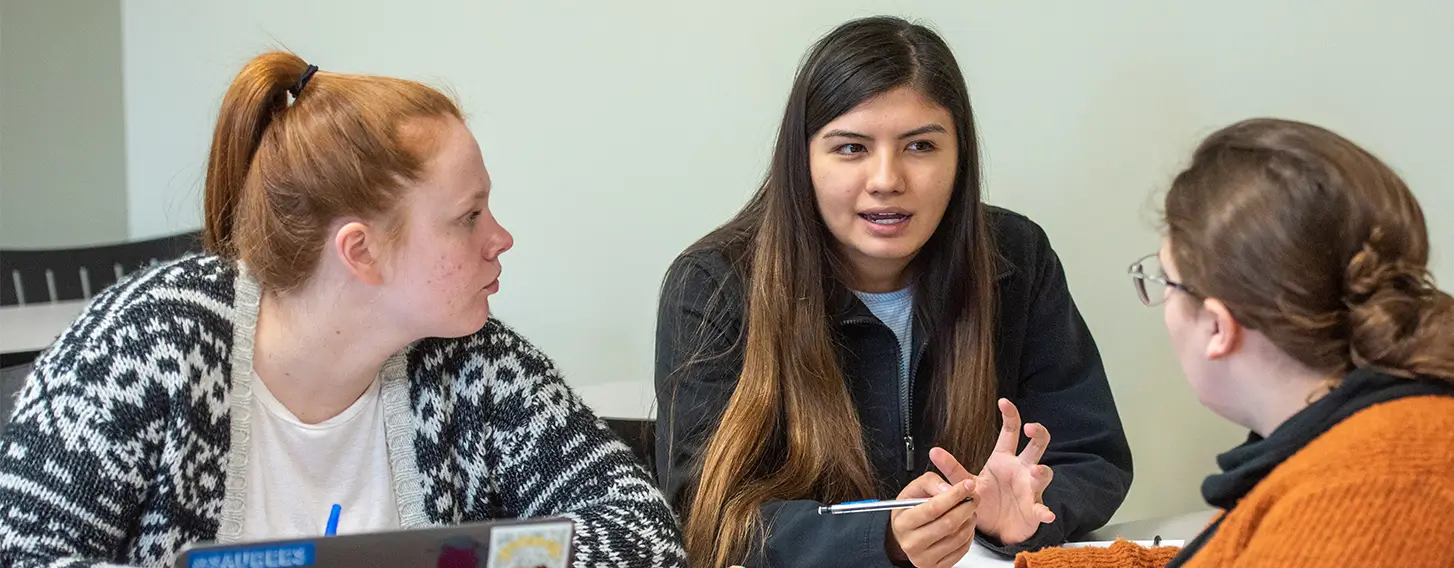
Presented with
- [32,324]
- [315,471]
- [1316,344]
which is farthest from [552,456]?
[32,324]

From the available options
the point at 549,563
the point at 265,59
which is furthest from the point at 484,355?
the point at 549,563

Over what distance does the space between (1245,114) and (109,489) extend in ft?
5.57

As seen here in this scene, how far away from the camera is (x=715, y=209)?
95.2 inches

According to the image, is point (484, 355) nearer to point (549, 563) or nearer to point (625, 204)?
point (549, 563)

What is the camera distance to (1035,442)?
149cm

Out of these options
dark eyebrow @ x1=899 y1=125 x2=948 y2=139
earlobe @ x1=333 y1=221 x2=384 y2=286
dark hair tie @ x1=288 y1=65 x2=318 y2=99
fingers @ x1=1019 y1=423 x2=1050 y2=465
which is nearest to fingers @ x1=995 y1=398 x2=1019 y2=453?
fingers @ x1=1019 y1=423 x2=1050 y2=465

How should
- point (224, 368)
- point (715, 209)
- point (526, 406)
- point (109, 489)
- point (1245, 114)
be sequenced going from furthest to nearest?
point (715, 209)
point (1245, 114)
point (526, 406)
point (224, 368)
point (109, 489)

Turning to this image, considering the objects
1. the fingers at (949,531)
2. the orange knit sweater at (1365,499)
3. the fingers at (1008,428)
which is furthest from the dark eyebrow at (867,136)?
the orange knit sweater at (1365,499)

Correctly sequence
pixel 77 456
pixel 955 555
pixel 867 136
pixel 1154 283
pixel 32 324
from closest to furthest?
pixel 1154 283 < pixel 77 456 < pixel 955 555 < pixel 867 136 < pixel 32 324

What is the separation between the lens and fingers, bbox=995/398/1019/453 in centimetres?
144

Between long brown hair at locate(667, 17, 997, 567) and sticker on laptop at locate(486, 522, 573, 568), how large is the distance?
0.64m

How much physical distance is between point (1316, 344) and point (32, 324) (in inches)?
101

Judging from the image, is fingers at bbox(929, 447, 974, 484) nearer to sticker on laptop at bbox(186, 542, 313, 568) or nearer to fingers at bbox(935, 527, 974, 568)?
fingers at bbox(935, 527, 974, 568)

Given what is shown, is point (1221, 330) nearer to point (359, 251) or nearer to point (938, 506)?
point (938, 506)
